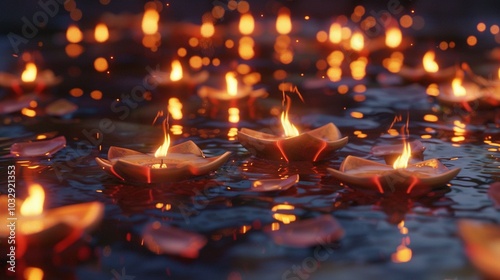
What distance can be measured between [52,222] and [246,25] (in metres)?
6.26

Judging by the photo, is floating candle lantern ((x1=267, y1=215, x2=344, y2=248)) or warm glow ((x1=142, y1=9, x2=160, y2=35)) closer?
floating candle lantern ((x1=267, y1=215, x2=344, y2=248))

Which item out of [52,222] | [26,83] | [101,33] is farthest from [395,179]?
[101,33]

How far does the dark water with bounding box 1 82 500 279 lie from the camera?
1.88m

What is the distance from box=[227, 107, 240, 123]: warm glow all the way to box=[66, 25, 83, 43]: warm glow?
3.65 metres

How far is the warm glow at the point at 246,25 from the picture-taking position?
7914mm

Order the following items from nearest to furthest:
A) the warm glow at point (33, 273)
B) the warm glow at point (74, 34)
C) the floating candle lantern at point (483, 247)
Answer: the floating candle lantern at point (483, 247)
the warm glow at point (33, 273)
the warm glow at point (74, 34)

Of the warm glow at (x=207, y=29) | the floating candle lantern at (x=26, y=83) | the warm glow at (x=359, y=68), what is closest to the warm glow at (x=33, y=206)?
the floating candle lantern at (x=26, y=83)

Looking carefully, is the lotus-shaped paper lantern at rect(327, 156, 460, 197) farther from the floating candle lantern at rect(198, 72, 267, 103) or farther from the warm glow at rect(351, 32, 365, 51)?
the warm glow at rect(351, 32, 365, 51)

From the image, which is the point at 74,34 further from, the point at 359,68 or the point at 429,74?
the point at 429,74

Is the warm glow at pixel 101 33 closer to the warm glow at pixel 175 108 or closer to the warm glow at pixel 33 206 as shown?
the warm glow at pixel 175 108

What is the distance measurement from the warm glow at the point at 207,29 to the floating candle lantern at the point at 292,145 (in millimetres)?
4738

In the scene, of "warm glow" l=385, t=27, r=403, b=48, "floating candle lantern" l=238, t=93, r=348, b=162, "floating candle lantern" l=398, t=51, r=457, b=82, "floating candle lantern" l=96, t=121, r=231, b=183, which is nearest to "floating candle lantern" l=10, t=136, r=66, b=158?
"floating candle lantern" l=96, t=121, r=231, b=183

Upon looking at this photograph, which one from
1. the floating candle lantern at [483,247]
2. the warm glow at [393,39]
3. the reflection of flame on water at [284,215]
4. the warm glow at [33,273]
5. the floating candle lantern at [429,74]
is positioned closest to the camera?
the floating candle lantern at [483,247]

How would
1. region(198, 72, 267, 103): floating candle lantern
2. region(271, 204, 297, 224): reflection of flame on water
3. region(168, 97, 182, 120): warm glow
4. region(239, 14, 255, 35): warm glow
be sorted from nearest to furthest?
region(271, 204, 297, 224): reflection of flame on water
region(168, 97, 182, 120): warm glow
region(198, 72, 267, 103): floating candle lantern
region(239, 14, 255, 35): warm glow
